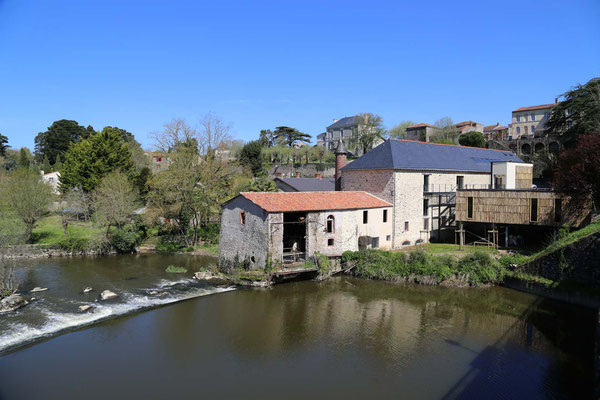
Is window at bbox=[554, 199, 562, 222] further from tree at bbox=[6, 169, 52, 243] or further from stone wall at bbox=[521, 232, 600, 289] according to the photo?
tree at bbox=[6, 169, 52, 243]

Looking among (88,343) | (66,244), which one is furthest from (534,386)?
(66,244)

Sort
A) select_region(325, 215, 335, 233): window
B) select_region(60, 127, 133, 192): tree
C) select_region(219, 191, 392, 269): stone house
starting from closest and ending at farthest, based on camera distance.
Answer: select_region(219, 191, 392, 269): stone house
select_region(325, 215, 335, 233): window
select_region(60, 127, 133, 192): tree

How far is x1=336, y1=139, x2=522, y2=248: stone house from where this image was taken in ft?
86.1

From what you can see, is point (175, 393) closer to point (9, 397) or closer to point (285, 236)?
point (9, 397)

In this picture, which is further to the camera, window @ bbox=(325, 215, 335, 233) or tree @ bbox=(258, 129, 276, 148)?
tree @ bbox=(258, 129, 276, 148)

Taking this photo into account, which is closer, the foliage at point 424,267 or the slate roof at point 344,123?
the foliage at point 424,267

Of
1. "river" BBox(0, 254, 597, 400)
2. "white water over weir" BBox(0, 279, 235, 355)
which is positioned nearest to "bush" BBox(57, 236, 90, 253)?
"river" BBox(0, 254, 597, 400)

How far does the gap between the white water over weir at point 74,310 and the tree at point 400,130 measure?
55.1 metres

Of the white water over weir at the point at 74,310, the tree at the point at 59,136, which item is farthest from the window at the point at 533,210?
the tree at the point at 59,136

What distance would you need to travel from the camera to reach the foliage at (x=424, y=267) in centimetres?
2022

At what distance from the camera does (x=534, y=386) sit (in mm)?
11328

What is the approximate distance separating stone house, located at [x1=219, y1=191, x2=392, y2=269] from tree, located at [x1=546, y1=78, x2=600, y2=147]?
22595mm

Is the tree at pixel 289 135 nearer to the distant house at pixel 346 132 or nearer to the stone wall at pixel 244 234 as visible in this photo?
the distant house at pixel 346 132

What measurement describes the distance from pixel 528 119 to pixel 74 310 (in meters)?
67.8
